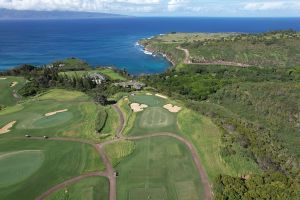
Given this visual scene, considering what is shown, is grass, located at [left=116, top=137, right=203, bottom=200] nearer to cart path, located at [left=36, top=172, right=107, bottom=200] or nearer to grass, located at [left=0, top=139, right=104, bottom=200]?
cart path, located at [left=36, top=172, right=107, bottom=200]

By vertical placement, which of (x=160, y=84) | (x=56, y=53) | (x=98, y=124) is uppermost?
(x=98, y=124)

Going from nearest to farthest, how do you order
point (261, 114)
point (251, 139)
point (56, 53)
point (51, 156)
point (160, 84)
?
point (51, 156), point (251, 139), point (261, 114), point (160, 84), point (56, 53)

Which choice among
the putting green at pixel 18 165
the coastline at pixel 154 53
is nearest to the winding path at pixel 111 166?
the putting green at pixel 18 165

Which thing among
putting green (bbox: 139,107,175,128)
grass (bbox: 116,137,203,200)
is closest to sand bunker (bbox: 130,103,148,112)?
putting green (bbox: 139,107,175,128)

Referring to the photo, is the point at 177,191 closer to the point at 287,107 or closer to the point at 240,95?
the point at 287,107

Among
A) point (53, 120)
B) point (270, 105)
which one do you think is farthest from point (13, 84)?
point (270, 105)

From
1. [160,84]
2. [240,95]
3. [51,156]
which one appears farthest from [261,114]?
[51,156]

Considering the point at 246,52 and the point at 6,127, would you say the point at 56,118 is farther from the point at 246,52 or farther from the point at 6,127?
the point at 246,52
